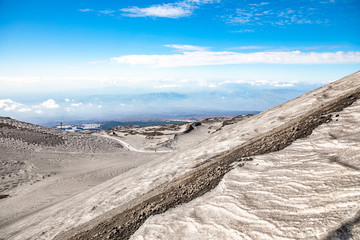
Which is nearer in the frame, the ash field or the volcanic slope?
the ash field

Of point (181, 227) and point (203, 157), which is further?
point (203, 157)

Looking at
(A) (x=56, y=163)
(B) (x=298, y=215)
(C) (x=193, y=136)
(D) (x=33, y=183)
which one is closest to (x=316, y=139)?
(B) (x=298, y=215)

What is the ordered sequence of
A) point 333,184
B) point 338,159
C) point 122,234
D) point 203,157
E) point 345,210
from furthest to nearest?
point 203,157 → point 122,234 → point 338,159 → point 333,184 → point 345,210

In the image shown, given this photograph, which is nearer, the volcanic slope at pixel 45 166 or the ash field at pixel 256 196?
the ash field at pixel 256 196

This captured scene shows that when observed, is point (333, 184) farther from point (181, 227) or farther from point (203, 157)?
point (203, 157)

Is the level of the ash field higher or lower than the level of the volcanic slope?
higher

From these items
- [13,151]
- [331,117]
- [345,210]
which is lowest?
[13,151]

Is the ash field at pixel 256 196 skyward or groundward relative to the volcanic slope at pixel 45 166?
skyward

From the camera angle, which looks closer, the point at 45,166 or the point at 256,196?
the point at 256,196

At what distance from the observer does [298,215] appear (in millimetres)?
3637

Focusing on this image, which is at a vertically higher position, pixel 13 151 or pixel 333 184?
pixel 333 184

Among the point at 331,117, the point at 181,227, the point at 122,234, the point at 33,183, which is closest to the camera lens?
the point at 181,227

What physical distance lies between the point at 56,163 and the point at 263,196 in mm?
27068

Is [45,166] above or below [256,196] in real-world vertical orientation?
below
